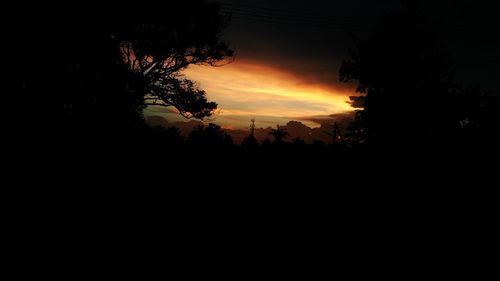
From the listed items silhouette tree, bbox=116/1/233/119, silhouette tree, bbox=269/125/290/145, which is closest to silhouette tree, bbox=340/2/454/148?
silhouette tree, bbox=116/1/233/119

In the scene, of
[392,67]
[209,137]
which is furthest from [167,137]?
[392,67]

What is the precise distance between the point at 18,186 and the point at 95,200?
2.89ft

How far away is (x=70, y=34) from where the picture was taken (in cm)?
1177

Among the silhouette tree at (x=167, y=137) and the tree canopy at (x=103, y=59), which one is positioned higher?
the tree canopy at (x=103, y=59)

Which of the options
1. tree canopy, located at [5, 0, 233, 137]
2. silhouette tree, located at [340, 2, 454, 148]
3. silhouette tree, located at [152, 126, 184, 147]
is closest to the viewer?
silhouette tree, located at [152, 126, 184, 147]

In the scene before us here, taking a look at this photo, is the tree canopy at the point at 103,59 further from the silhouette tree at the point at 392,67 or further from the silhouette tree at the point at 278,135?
the silhouette tree at the point at 392,67

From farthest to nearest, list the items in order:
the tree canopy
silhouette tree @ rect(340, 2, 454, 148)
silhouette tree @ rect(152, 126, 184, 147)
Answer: silhouette tree @ rect(340, 2, 454, 148)
the tree canopy
silhouette tree @ rect(152, 126, 184, 147)

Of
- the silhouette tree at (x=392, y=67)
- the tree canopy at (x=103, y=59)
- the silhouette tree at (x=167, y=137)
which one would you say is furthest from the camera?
the silhouette tree at (x=392, y=67)

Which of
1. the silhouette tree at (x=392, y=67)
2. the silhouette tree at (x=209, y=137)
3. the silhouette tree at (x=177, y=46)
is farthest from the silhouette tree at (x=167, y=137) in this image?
Answer: the silhouette tree at (x=392, y=67)

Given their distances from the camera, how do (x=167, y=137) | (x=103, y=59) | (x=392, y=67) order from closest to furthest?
(x=167, y=137), (x=103, y=59), (x=392, y=67)

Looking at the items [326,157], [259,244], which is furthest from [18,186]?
[326,157]

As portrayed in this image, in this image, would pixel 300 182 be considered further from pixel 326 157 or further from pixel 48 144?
pixel 48 144

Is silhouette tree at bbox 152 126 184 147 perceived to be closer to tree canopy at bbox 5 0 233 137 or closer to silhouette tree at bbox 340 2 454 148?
tree canopy at bbox 5 0 233 137

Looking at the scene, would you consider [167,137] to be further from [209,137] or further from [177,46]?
[177,46]
